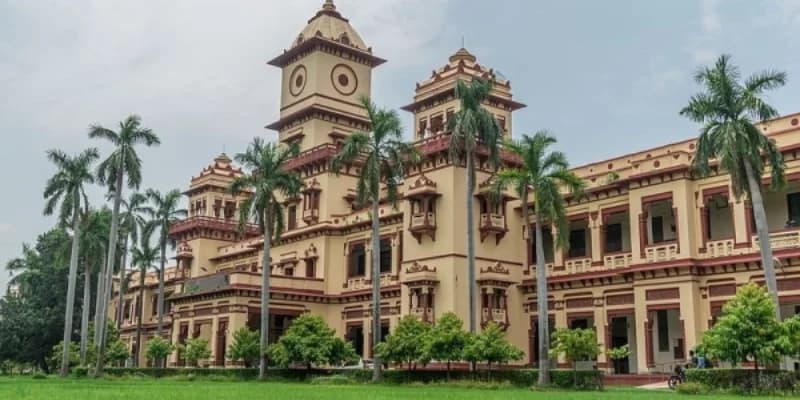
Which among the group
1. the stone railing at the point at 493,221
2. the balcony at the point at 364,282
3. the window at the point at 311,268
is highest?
the stone railing at the point at 493,221

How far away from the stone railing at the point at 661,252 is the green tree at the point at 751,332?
1051 cm

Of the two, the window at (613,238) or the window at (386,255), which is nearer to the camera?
the window at (613,238)

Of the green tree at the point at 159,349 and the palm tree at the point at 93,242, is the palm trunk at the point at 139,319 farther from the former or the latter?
the green tree at the point at 159,349

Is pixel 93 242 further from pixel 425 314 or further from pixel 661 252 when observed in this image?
pixel 661 252

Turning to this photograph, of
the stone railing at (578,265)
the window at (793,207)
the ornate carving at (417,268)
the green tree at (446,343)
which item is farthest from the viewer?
the ornate carving at (417,268)

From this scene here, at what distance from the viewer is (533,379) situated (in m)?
34.2

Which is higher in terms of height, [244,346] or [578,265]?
[578,265]

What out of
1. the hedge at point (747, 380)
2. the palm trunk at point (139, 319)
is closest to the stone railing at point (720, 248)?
the hedge at point (747, 380)

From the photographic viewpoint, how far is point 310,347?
41.4 meters

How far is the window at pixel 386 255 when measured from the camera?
49.9m

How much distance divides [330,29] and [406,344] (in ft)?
97.4

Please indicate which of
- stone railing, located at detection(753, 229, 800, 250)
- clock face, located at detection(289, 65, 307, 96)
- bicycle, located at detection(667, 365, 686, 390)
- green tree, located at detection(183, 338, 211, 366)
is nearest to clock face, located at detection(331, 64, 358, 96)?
clock face, located at detection(289, 65, 307, 96)

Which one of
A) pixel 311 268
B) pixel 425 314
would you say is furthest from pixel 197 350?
pixel 425 314

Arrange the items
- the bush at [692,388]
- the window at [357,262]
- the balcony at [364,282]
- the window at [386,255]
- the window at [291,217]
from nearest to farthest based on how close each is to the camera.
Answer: the bush at [692,388] → the balcony at [364,282] → the window at [386,255] → the window at [357,262] → the window at [291,217]
